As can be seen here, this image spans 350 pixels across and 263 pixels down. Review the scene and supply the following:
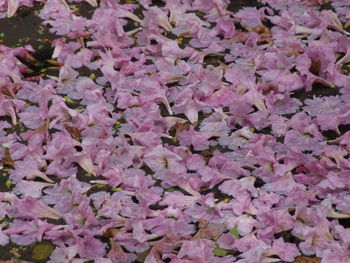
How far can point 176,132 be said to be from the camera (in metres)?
4.52

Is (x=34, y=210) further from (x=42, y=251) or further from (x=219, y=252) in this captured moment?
(x=219, y=252)

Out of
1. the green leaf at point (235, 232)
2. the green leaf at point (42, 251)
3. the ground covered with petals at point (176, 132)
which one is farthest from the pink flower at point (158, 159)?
the green leaf at point (42, 251)

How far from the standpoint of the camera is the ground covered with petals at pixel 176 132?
3.86 m

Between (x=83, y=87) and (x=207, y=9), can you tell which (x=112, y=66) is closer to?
(x=83, y=87)

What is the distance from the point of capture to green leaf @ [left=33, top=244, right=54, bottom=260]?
3.81 metres

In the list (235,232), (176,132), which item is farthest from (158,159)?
(235,232)

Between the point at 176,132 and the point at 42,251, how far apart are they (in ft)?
3.40

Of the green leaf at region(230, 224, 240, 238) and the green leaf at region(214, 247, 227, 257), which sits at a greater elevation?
the green leaf at region(230, 224, 240, 238)

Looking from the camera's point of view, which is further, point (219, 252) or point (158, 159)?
point (158, 159)

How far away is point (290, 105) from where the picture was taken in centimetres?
471

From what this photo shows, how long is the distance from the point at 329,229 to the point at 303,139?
0.70m

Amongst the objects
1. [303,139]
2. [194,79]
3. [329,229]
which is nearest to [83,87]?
[194,79]

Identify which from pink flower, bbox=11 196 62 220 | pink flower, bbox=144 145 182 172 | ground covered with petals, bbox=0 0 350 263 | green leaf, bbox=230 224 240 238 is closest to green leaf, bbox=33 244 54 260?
ground covered with petals, bbox=0 0 350 263

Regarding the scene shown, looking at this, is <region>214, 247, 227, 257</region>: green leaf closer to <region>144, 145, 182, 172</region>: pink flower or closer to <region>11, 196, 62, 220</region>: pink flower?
<region>144, 145, 182, 172</region>: pink flower
